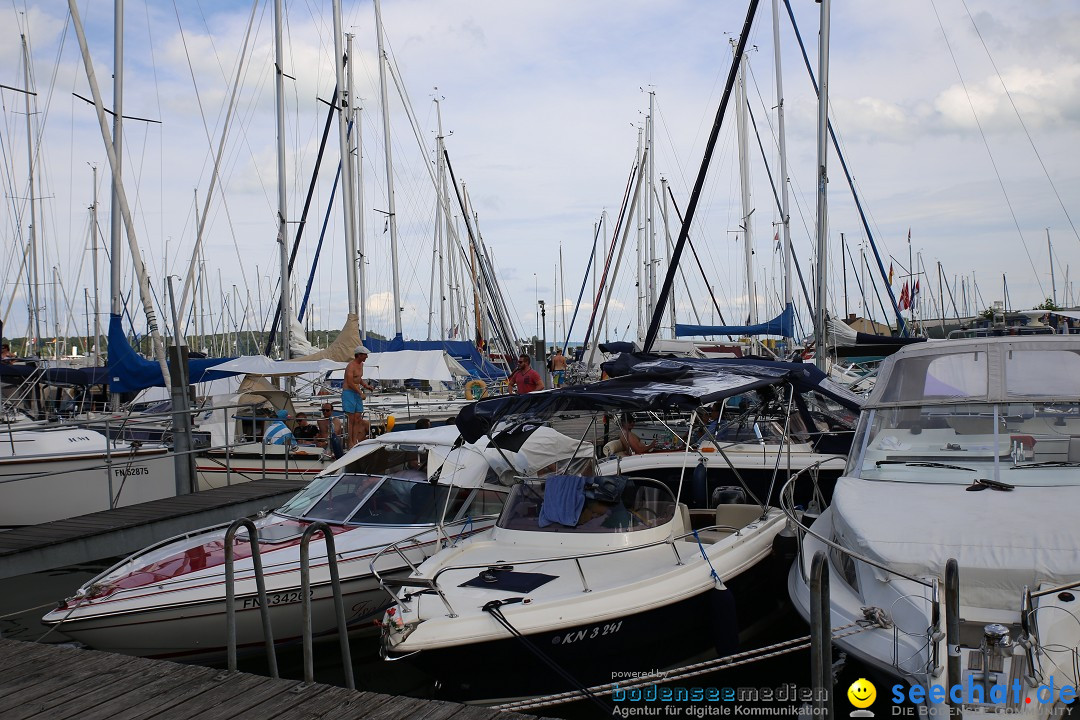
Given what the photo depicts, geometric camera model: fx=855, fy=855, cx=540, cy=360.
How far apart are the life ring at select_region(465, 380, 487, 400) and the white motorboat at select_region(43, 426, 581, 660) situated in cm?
1173

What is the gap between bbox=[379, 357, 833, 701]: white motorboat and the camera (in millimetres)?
6289

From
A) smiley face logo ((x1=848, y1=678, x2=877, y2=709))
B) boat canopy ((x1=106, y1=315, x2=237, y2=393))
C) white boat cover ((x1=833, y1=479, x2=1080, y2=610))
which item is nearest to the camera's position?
white boat cover ((x1=833, y1=479, x2=1080, y2=610))

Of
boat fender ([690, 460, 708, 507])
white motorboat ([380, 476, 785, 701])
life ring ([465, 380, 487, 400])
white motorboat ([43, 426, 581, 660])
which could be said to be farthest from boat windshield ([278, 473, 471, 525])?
life ring ([465, 380, 487, 400])

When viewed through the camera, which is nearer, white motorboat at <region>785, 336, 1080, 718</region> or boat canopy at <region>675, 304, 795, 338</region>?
white motorboat at <region>785, 336, 1080, 718</region>

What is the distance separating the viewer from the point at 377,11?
28.3 metres

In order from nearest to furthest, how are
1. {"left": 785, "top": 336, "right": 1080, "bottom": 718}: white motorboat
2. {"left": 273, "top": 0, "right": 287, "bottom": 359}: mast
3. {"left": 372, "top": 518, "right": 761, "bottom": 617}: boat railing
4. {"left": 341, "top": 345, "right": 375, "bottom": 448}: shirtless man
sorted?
{"left": 785, "top": 336, "right": 1080, "bottom": 718}: white motorboat → {"left": 372, "top": 518, "right": 761, "bottom": 617}: boat railing → {"left": 341, "top": 345, "right": 375, "bottom": 448}: shirtless man → {"left": 273, "top": 0, "right": 287, "bottom": 359}: mast

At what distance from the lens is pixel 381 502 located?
951cm

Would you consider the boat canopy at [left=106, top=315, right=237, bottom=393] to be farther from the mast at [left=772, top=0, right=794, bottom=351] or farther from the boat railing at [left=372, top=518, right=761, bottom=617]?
the mast at [left=772, top=0, right=794, bottom=351]

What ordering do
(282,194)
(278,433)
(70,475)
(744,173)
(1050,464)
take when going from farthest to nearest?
(744,173), (282,194), (278,433), (70,475), (1050,464)

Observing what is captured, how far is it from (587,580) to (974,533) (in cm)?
298

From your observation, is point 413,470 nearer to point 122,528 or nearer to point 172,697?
point 122,528

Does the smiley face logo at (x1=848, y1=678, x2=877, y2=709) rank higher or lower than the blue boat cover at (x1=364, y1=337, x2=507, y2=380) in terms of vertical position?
lower

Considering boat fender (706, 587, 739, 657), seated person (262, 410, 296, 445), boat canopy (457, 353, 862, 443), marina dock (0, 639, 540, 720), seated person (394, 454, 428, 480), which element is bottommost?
boat fender (706, 587, 739, 657)

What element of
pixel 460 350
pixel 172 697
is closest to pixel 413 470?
pixel 172 697
